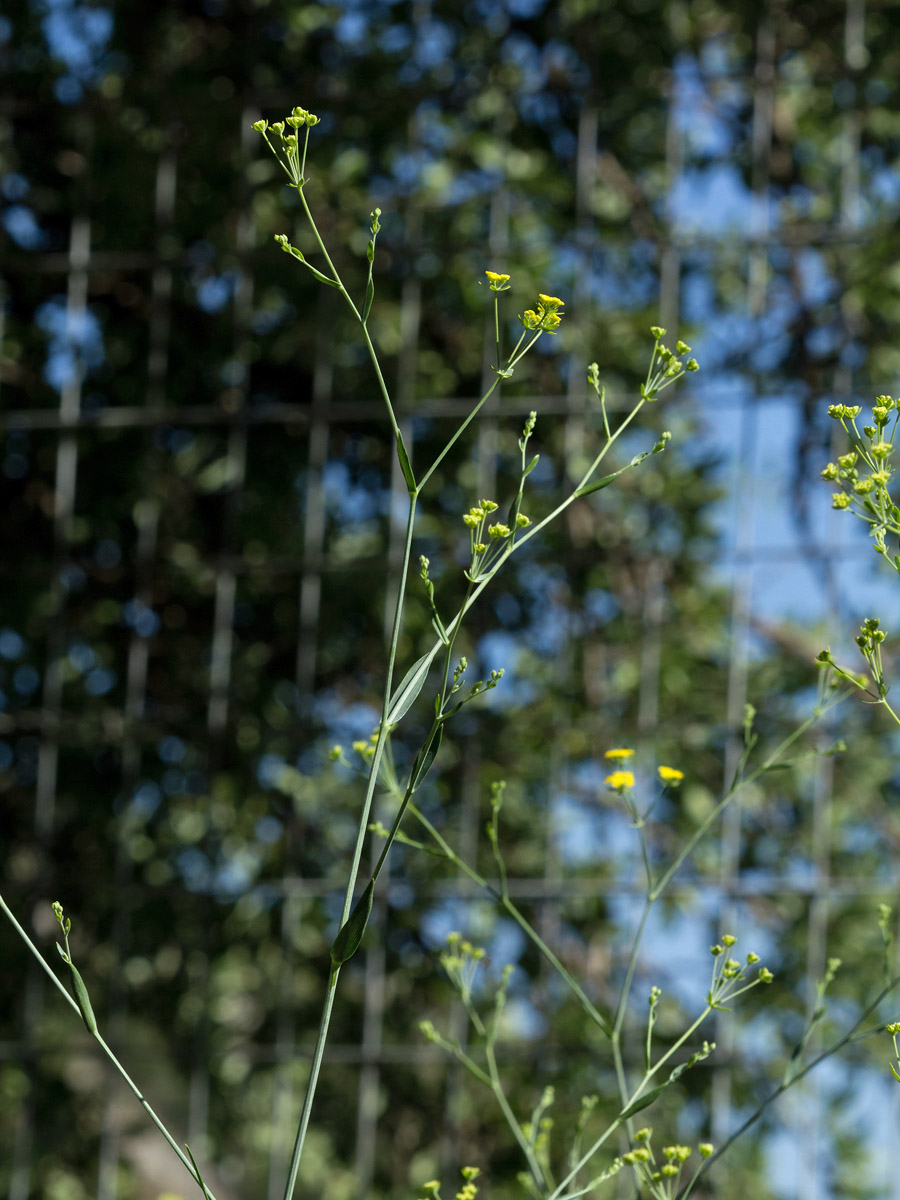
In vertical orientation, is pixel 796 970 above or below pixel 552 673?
below

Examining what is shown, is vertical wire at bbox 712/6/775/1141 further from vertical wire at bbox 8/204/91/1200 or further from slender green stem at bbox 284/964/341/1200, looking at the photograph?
slender green stem at bbox 284/964/341/1200

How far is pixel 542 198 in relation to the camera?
2846 mm

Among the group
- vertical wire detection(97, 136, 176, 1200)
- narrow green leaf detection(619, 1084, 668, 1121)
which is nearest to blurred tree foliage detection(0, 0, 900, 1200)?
vertical wire detection(97, 136, 176, 1200)

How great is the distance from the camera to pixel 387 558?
9.11 ft

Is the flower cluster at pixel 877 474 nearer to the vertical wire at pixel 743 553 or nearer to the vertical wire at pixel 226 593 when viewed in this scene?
the vertical wire at pixel 743 553

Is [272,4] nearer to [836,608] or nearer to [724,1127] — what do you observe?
[836,608]

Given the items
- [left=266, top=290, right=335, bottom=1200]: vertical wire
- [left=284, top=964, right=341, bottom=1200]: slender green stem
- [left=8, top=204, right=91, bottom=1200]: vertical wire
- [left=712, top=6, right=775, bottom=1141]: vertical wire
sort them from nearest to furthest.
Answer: [left=284, top=964, right=341, bottom=1200]: slender green stem → [left=712, top=6, right=775, bottom=1141]: vertical wire → [left=266, top=290, right=335, bottom=1200]: vertical wire → [left=8, top=204, right=91, bottom=1200]: vertical wire

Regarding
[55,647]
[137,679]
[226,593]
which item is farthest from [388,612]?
[55,647]

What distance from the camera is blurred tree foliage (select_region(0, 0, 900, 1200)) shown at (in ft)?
8.68

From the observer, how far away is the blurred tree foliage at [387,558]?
8.68 feet

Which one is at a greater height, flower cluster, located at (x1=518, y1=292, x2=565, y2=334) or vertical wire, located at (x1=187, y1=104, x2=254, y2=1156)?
flower cluster, located at (x1=518, y1=292, x2=565, y2=334)

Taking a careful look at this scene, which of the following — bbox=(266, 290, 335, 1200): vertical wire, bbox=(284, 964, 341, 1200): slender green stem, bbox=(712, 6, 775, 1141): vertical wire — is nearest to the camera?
bbox=(284, 964, 341, 1200): slender green stem

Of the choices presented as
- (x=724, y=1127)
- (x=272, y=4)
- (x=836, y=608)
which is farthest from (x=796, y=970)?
(x=272, y=4)

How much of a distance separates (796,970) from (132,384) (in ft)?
5.12
